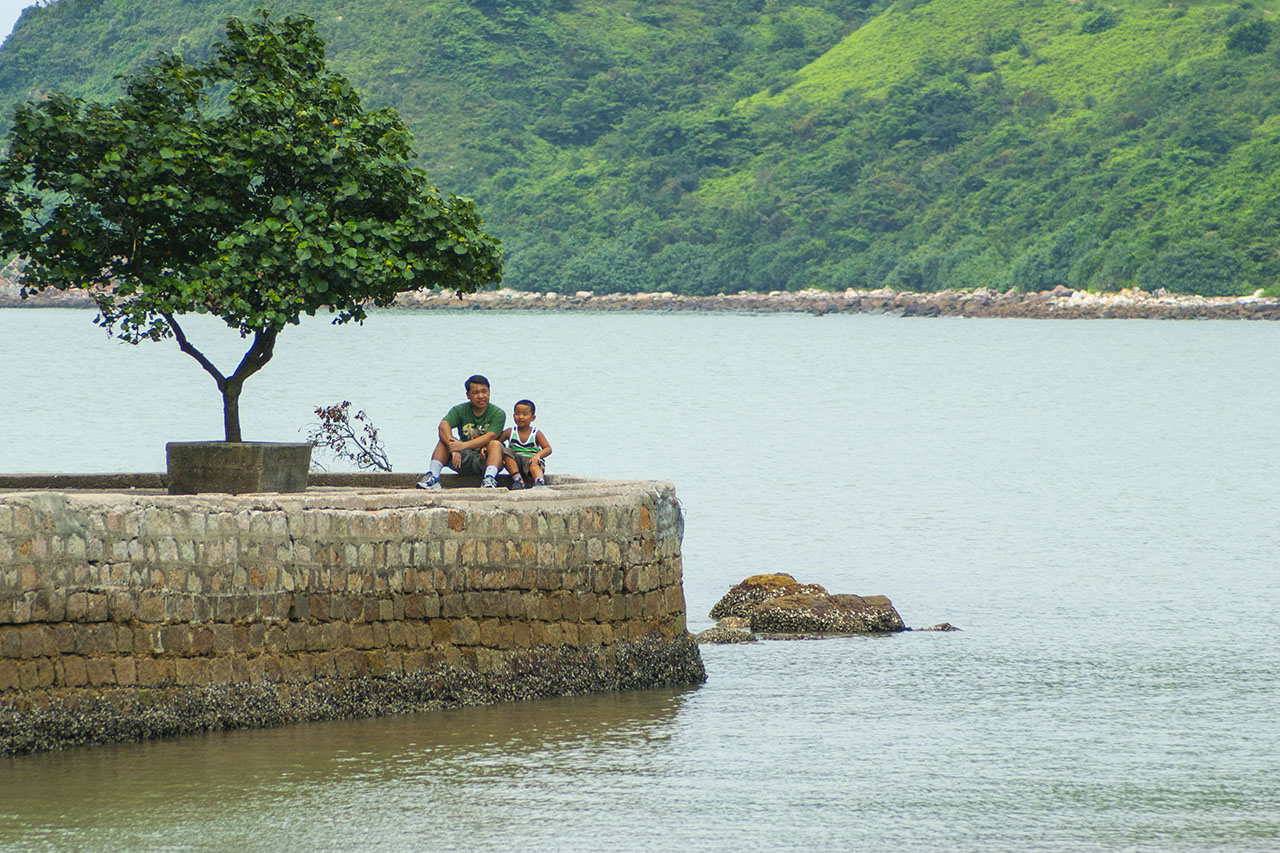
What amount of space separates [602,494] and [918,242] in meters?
122

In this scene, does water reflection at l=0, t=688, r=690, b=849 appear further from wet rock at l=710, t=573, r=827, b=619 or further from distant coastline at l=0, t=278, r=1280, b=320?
distant coastline at l=0, t=278, r=1280, b=320

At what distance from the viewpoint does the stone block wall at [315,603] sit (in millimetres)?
11141

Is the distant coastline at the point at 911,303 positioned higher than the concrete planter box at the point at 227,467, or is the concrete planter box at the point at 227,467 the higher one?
the distant coastline at the point at 911,303

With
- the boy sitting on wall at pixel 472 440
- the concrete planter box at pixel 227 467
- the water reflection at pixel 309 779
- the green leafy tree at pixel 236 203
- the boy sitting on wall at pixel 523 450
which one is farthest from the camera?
the boy sitting on wall at pixel 523 450

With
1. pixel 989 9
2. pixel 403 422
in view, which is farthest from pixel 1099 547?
pixel 989 9

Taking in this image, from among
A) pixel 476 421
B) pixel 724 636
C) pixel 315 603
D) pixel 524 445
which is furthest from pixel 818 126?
pixel 315 603

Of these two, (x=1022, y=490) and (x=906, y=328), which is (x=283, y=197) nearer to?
(x=1022, y=490)

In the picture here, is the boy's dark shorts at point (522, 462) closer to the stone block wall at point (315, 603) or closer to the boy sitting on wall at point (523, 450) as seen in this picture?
the boy sitting on wall at point (523, 450)

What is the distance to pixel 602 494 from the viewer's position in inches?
534

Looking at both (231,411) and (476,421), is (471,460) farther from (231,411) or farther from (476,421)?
(231,411)

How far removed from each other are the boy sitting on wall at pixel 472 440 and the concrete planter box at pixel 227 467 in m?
1.38

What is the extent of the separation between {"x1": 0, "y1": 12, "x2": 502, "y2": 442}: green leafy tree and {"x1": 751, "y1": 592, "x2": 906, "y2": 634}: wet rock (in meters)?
5.52

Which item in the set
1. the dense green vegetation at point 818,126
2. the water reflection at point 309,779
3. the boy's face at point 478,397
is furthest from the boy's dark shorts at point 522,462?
the dense green vegetation at point 818,126

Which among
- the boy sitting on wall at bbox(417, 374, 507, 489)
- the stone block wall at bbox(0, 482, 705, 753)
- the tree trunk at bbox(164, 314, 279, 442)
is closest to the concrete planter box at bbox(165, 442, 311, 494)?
the stone block wall at bbox(0, 482, 705, 753)
